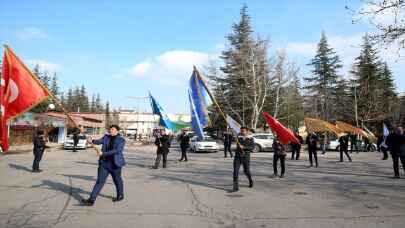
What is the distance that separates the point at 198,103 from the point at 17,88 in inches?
248

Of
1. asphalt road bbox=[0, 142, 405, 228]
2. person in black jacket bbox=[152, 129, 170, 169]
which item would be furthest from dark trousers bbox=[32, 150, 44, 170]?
person in black jacket bbox=[152, 129, 170, 169]

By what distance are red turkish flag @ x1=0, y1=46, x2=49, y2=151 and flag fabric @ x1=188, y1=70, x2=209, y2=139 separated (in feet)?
18.4

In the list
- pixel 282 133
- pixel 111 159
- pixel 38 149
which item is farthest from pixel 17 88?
pixel 282 133

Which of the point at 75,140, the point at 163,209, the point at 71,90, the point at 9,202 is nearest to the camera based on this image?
the point at 163,209

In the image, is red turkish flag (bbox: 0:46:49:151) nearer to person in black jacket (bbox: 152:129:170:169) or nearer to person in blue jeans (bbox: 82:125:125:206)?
person in blue jeans (bbox: 82:125:125:206)

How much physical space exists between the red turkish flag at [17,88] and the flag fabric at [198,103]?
562 cm

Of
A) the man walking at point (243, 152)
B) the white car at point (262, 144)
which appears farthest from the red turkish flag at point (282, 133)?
the white car at point (262, 144)

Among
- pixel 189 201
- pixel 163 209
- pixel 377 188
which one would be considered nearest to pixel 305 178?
pixel 377 188

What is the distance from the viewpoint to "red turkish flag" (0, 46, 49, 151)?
8.60m

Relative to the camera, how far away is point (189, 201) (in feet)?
27.0

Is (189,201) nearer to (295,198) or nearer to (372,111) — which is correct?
(295,198)

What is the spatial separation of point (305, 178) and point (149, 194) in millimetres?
5753

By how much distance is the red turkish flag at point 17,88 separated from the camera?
28.2 feet

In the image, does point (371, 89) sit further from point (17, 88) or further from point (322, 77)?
point (17, 88)
